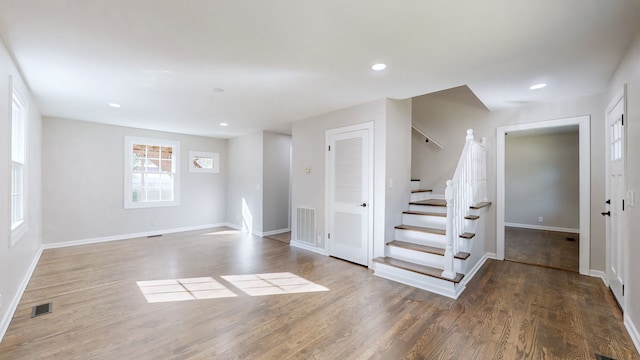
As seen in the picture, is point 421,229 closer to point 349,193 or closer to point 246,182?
point 349,193

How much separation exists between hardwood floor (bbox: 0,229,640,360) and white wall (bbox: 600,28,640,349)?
288mm

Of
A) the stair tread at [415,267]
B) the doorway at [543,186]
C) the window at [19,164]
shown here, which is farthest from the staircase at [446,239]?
the window at [19,164]

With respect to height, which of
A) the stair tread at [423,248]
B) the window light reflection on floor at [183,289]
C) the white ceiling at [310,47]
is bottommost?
the window light reflection on floor at [183,289]

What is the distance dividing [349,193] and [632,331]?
3001mm

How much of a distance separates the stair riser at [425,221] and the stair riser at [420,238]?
23cm

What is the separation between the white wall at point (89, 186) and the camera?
4.85m

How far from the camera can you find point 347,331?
2.25 m

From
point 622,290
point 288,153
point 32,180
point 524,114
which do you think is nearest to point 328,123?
point 288,153

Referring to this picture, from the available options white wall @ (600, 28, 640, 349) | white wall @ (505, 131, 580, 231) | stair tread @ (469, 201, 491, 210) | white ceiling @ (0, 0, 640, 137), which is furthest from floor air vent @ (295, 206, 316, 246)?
white wall @ (505, 131, 580, 231)

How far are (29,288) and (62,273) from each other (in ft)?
1.69

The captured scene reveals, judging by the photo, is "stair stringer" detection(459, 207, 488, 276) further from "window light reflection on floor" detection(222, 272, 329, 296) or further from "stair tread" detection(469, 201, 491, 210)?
"window light reflection on floor" detection(222, 272, 329, 296)

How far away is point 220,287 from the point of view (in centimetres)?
314

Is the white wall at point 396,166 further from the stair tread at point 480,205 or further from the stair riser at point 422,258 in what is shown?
the stair tread at point 480,205

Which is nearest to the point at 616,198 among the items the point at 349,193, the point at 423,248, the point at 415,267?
the point at 423,248
